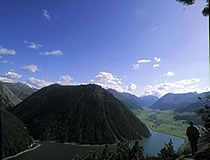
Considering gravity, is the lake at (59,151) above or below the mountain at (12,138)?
below

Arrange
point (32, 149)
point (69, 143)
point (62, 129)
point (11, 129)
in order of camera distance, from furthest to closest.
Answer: point (62, 129), point (69, 143), point (11, 129), point (32, 149)

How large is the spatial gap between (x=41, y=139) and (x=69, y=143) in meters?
25.8

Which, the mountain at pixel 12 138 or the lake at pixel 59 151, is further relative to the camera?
the mountain at pixel 12 138

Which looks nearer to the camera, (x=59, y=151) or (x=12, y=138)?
(x=59, y=151)

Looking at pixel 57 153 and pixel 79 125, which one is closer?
pixel 57 153

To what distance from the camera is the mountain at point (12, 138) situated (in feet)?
448

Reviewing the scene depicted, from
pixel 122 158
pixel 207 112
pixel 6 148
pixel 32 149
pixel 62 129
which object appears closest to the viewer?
pixel 207 112

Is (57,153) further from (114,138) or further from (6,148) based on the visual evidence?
(114,138)

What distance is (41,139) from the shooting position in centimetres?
18300

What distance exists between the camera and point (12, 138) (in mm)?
150625

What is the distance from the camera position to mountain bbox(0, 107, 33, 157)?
136538 millimetres

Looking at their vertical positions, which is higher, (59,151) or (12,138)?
(12,138)

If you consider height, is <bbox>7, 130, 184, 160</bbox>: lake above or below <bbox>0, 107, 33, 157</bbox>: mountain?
below

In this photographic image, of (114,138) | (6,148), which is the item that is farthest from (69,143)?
(6,148)
